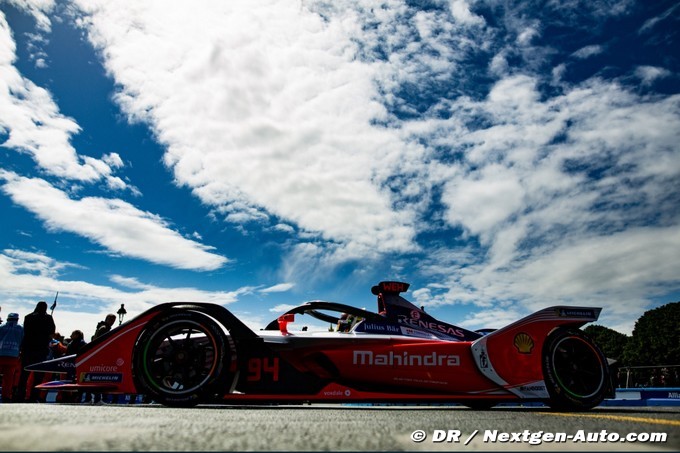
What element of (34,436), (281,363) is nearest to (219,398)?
(281,363)

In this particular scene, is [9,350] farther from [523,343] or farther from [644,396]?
[644,396]

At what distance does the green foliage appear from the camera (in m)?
54.0

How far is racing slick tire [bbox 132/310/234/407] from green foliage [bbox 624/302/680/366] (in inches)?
2422

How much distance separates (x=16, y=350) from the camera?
32.2 ft

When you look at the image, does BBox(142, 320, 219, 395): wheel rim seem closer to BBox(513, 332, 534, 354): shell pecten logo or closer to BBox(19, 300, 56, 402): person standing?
BBox(513, 332, 534, 354): shell pecten logo

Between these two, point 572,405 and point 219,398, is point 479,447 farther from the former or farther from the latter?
point 572,405

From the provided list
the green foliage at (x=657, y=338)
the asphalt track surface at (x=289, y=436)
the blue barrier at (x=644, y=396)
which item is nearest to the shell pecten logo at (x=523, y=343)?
the asphalt track surface at (x=289, y=436)

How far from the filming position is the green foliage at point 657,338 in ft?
177

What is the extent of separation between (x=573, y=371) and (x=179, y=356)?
417cm

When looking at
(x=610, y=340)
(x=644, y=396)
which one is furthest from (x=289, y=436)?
(x=610, y=340)

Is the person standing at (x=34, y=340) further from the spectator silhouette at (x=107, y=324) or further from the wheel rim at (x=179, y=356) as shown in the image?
the wheel rim at (x=179, y=356)

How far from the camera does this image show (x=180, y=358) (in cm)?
482

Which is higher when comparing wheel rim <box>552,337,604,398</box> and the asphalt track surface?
wheel rim <box>552,337,604,398</box>

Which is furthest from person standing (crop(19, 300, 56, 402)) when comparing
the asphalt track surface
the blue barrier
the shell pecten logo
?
the blue barrier
